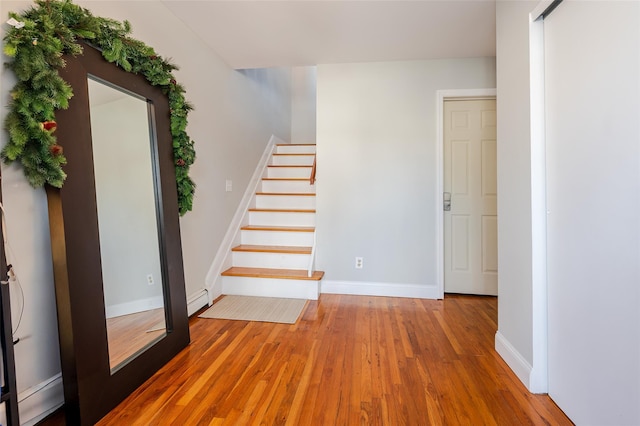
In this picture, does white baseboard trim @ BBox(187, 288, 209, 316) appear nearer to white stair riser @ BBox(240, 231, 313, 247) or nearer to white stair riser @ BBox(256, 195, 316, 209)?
white stair riser @ BBox(240, 231, 313, 247)

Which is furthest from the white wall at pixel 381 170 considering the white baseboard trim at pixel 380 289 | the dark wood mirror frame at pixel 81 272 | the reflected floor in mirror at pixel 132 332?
the dark wood mirror frame at pixel 81 272

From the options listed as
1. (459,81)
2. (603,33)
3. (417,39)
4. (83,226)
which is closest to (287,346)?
(83,226)

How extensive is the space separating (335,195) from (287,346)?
162cm

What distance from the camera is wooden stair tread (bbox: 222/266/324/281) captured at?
2859 mm

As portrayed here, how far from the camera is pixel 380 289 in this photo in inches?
120

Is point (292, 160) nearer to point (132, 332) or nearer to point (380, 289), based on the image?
point (380, 289)

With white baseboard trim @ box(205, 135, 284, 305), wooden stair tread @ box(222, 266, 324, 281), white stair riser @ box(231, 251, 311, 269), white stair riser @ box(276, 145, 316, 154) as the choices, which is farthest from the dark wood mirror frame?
white stair riser @ box(276, 145, 316, 154)

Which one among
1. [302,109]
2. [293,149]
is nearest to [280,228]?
[293,149]

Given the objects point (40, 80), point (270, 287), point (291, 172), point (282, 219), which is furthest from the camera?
point (291, 172)

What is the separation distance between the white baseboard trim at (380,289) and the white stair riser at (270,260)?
338 mm

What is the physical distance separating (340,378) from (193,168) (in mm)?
1977

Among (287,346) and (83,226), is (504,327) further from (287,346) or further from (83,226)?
(83,226)

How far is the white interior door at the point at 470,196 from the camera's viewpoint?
9.70ft

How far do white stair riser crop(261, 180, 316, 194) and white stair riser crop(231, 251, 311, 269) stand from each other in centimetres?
107
